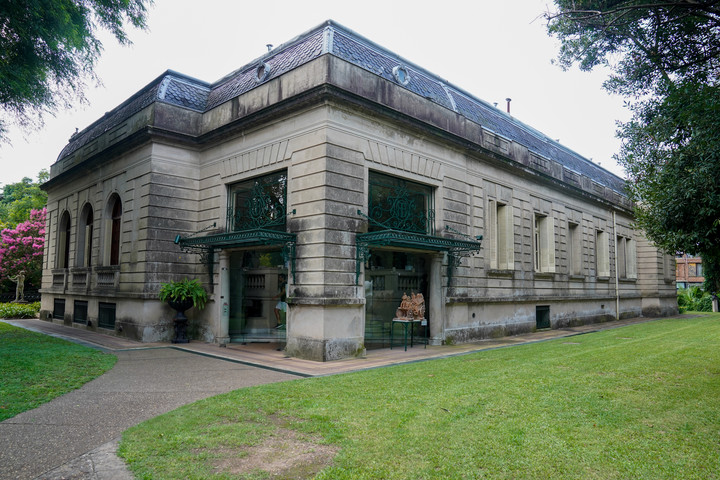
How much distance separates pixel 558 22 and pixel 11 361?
12865 mm

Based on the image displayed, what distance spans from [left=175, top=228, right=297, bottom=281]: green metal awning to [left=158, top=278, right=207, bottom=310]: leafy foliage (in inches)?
28.1

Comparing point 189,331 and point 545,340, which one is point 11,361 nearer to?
point 189,331

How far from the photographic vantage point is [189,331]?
1441 centimetres

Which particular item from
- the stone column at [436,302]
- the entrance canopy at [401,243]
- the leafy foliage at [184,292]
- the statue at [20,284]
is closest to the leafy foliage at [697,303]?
the stone column at [436,302]

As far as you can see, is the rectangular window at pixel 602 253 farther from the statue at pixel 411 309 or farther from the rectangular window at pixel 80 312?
the rectangular window at pixel 80 312

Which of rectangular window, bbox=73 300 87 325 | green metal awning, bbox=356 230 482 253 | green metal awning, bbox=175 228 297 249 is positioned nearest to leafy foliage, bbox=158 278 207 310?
green metal awning, bbox=175 228 297 249

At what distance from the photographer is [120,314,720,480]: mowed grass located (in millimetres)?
4273

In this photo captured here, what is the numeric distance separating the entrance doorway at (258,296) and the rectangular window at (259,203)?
0.79 meters

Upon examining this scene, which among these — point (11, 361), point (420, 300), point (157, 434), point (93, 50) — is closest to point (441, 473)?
point (157, 434)

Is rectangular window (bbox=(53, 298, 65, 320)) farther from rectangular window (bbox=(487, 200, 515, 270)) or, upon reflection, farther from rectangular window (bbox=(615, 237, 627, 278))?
rectangular window (bbox=(615, 237, 627, 278))

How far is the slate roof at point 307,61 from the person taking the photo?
12.4m

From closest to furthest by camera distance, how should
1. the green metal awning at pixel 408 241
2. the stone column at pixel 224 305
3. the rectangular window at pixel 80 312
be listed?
the green metal awning at pixel 408 241, the stone column at pixel 224 305, the rectangular window at pixel 80 312

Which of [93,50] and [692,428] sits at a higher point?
[93,50]

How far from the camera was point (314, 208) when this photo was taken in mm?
10891
